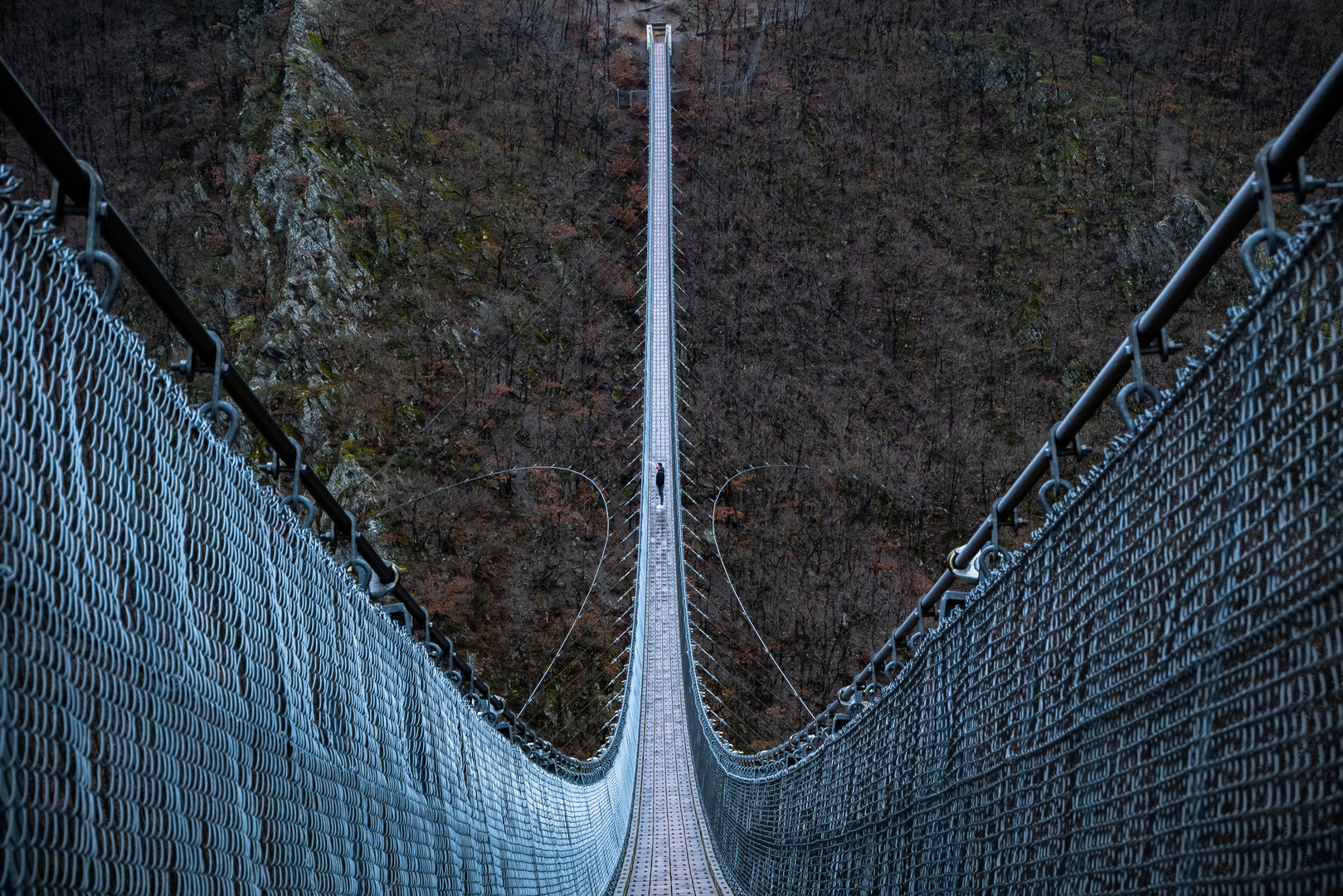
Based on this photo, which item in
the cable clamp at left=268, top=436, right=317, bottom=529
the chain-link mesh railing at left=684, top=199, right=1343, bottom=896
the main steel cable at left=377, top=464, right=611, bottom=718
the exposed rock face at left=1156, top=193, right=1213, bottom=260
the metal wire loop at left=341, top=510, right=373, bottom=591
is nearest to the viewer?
the chain-link mesh railing at left=684, top=199, right=1343, bottom=896

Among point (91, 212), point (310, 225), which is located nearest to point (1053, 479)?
point (91, 212)

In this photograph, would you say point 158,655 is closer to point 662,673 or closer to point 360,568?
point 360,568

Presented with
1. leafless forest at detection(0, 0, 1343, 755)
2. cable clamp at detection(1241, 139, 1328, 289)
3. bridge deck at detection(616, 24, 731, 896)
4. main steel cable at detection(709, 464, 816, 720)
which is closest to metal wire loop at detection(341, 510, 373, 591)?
cable clamp at detection(1241, 139, 1328, 289)

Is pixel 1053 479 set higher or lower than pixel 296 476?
higher

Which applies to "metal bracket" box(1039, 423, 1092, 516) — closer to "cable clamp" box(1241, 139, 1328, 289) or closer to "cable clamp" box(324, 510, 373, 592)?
"cable clamp" box(1241, 139, 1328, 289)

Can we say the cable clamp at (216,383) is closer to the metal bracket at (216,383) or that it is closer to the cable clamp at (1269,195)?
the metal bracket at (216,383)

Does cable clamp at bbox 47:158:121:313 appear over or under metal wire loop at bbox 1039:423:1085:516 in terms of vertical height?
over
